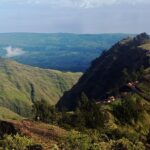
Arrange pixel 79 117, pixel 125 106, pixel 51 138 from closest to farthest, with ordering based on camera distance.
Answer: pixel 51 138
pixel 79 117
pixel 125 106

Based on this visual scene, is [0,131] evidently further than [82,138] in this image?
Yes

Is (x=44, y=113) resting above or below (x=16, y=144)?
below

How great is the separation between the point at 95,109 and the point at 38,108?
109ft

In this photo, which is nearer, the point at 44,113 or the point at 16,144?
the point at 16,144

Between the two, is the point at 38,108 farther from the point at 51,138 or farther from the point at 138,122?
the point at 51,138

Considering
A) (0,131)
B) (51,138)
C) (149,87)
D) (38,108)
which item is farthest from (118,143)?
(149,87)

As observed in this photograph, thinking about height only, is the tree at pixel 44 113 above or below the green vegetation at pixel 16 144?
below

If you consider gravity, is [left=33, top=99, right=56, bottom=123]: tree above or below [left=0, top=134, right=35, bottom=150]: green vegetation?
below

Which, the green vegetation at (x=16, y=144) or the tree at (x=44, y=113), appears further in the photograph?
the tree at (x=44, y=113)

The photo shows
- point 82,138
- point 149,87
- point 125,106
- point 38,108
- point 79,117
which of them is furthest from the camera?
point 149,87

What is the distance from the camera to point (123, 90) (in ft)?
651

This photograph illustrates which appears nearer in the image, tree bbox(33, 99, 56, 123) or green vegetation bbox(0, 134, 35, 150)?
green vegetation bbox(0, 134, 35, 150)

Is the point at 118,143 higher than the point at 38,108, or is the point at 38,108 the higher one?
the point at 118,143

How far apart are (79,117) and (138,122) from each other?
80.5 ft
